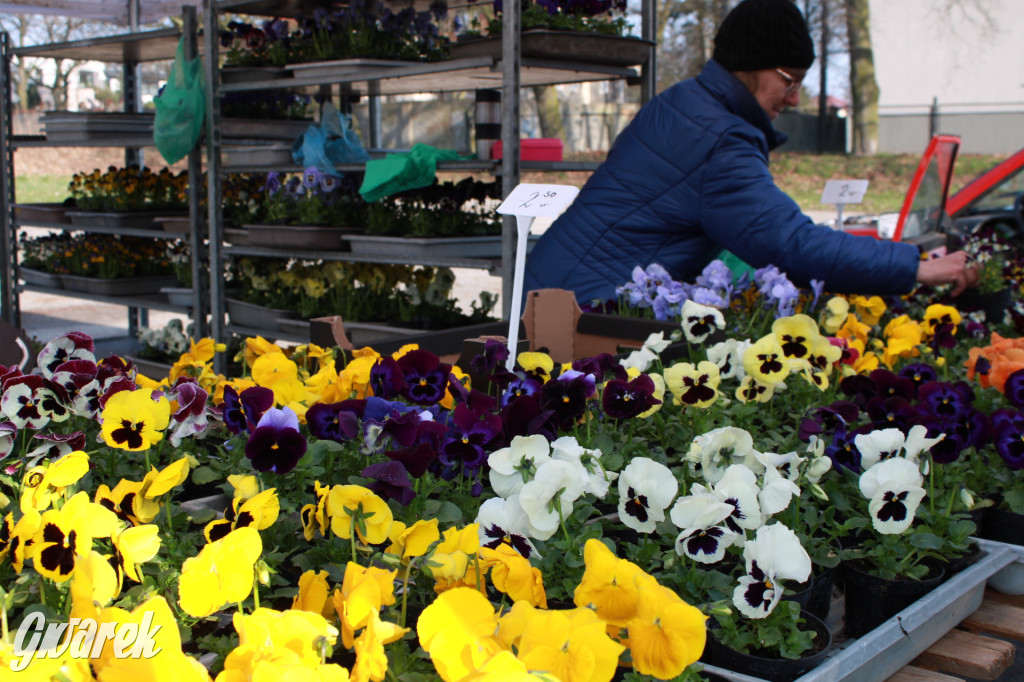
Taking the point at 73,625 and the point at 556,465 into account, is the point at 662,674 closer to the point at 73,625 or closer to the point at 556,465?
the point at 556,465

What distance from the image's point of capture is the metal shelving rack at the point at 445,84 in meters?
3.35

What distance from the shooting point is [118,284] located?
514 centimetres

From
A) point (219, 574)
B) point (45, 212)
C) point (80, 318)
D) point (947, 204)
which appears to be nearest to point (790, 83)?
point (219, 574)

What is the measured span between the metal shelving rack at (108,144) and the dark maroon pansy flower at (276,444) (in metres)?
3.63

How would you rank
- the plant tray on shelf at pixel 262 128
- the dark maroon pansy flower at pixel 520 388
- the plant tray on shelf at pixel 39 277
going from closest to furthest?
the dark maroon pansy flower at pixel 520 388
the plant tray on shelf at pixel 262 128
the plant tray on shelf at pixel 39 277

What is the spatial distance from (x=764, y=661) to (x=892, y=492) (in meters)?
0.34

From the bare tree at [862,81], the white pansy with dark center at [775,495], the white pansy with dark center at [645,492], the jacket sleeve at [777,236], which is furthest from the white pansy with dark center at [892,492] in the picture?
the bare tree at [862,81]

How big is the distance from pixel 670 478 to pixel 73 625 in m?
0.63

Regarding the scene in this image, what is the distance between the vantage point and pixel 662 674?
804 mm

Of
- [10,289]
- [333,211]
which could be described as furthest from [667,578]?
[10,289]

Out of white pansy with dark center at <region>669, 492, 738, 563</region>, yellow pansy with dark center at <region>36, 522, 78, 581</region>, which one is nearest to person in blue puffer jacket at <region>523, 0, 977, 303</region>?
white pansy with dark center at <region>669, 492, 738, 563</region>

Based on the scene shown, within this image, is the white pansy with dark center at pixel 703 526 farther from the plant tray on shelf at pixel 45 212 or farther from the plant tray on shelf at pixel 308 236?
the plant tray on shelf at pixel 45 212

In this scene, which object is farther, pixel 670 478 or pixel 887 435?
pixel 887 435

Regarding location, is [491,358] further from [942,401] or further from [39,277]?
[39,277]
